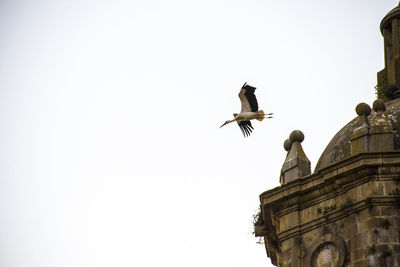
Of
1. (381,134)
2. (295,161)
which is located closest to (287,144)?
(295,161)

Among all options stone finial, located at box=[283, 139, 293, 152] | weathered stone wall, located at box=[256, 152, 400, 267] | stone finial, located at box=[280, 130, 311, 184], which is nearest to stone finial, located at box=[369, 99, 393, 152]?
weathered stone wall, located at box=[256, 152, 400, 267]

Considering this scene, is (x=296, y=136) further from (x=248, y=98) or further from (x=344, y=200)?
(x=344, y=200)

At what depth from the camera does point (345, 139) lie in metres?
25.9

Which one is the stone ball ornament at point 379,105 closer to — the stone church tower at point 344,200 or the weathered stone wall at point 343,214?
the stone church tower at point 344,200

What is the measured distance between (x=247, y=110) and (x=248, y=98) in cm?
29

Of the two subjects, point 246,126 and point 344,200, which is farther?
point 246,126

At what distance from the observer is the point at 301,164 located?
25750mm

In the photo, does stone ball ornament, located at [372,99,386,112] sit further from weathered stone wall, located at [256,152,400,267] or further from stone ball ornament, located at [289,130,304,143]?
stone ball ornament, located at [289,130,304,143]

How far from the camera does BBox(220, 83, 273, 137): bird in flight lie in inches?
1070

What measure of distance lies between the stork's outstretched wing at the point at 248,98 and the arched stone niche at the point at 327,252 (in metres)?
4.17

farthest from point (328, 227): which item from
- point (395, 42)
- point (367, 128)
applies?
point (395, 42)

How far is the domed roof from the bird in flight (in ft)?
6.45

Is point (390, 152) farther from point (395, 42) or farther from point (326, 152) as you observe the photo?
point (395, 42)

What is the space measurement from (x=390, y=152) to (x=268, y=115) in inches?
151
